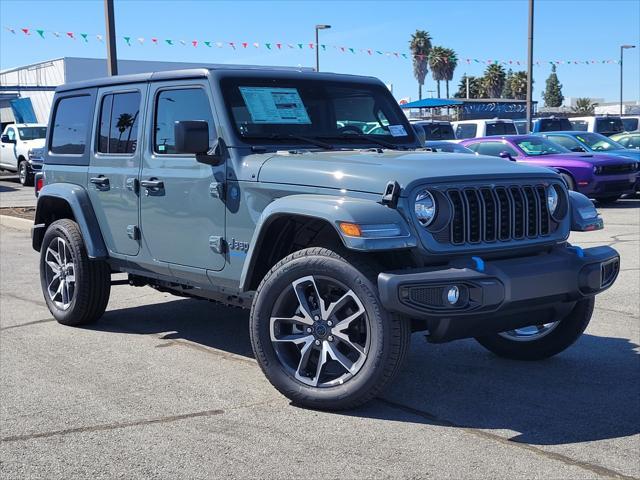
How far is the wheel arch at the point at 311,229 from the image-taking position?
13.9 ft

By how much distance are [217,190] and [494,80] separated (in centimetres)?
8174

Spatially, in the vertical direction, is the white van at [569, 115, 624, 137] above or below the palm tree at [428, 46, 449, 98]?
below

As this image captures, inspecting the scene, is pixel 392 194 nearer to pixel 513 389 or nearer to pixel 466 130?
pixel 513 389

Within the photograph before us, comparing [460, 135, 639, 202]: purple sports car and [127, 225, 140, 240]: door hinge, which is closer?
[127, 225, 140, 240]: door hinge

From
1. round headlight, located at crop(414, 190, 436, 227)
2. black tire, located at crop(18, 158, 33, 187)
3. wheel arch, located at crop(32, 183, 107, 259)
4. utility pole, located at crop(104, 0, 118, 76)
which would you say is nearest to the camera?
round headlight, located at crop(414, 190, 436, 227)

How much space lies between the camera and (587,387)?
5.03 metres

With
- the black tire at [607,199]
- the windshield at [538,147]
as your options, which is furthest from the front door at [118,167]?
the black tire at [607,199]

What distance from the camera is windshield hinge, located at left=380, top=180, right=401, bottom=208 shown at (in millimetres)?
4254

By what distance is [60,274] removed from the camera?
6.84 m

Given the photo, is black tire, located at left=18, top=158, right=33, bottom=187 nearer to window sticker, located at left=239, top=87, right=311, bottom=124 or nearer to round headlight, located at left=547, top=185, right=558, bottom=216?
window sticker, located at left=239, top=87, right=311, bottom=124

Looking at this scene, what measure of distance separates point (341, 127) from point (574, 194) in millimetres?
1629

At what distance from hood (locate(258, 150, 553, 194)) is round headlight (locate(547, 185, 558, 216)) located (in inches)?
4.2

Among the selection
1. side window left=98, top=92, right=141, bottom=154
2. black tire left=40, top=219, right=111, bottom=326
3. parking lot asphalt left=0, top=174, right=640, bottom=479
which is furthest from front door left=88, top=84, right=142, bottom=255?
parking lot asphalt left=0, top=174, right=640, bottom=479

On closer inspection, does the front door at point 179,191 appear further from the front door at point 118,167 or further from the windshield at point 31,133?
the windshield at point 31,133
